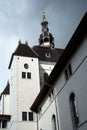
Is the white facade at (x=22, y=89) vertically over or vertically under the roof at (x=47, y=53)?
under

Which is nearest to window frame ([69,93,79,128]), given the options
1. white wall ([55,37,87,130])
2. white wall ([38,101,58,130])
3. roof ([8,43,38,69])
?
white wall ([55,37,87,130])

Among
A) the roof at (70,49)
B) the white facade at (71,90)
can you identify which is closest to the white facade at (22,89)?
the white facade at (71,90)

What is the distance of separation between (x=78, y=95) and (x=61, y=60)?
161 inches

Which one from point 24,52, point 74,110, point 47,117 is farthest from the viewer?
point 24,52

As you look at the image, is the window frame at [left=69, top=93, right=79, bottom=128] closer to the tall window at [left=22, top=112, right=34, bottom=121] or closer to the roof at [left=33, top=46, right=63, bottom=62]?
the tall window at [left=22, top=112, right=34, bottom=121]

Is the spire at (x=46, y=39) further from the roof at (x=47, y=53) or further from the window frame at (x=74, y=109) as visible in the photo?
the window frame at (x=74, y=109)

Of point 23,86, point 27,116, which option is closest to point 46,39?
point 23,86

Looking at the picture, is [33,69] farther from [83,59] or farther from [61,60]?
[83,59]

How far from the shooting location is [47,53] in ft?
138

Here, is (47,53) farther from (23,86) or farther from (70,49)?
(70,49)

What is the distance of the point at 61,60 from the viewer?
22453 mm

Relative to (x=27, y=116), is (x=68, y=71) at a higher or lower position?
higher

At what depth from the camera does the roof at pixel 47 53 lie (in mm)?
40675

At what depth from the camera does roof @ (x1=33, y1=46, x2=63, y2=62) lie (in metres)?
40.7
